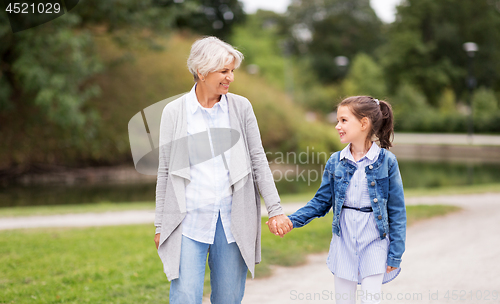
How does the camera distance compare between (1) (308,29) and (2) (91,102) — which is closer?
(2) (91,102)

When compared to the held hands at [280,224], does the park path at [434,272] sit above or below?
below

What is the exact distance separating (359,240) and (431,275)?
2.77 metres

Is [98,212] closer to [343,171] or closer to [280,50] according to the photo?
[343,171]

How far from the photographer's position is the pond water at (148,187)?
15570 millimetres

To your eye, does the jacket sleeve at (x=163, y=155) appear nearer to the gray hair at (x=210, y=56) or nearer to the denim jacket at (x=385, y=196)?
the gray hair at (x=210, y=56)

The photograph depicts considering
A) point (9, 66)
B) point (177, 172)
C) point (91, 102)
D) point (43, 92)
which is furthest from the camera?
point (91, 102)

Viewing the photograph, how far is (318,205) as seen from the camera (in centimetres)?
324

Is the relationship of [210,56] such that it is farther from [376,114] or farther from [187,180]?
[376,114]

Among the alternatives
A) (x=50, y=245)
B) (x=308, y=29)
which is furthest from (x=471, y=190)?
(x=308, y=29)

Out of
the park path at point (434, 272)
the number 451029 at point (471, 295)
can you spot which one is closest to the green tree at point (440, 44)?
the park path at point (434, 272)

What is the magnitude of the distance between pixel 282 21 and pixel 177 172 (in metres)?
66.3

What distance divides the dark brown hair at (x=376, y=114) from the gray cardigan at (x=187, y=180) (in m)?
0.67

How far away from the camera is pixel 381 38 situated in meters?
63.1

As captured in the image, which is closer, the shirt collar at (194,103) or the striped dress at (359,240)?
the shirt collar at (194,103)
